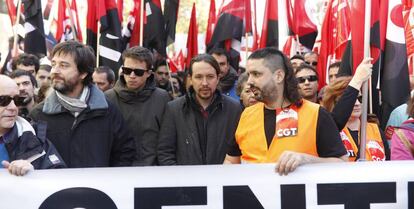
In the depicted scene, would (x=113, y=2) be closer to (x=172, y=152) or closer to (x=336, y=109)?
(x=172, y=152)

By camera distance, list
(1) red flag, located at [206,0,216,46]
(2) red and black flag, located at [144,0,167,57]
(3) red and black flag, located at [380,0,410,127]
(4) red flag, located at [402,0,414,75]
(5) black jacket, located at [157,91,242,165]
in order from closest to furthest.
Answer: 1. (5) black jacket, located at [157,91,242,165]
2. (3) red and black flag, located at [380,0,410,127]
3. (4) red flag, located at [402,0,414,75]
4. (2) red and black flag, located at [144,0,167,57]
5. (1) red flag, located at [206,0,216,46]

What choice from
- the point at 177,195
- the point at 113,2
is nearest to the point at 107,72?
the point at 113,2

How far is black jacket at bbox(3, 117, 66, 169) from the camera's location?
18.2ft

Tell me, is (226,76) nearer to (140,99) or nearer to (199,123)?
(140,99)

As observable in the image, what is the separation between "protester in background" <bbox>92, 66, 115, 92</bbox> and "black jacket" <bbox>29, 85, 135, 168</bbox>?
7.65 ft

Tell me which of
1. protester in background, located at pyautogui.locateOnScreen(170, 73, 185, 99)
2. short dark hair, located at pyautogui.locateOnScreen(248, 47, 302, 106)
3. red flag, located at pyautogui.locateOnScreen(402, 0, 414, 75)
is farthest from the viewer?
protester in background, located at pyautogui.locateOnScreen(170, 73, 185, 99)

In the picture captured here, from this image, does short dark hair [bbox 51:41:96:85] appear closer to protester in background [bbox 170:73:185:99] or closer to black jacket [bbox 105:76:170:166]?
black jacket [bbox 105:76:170:166]

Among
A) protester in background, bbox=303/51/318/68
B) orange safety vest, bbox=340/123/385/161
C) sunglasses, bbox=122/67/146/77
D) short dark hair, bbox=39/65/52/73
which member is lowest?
orange safety vest, bbox=340/123/385/161

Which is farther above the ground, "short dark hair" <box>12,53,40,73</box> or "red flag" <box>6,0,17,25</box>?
"red flag" <box>6,0,17,25</box>

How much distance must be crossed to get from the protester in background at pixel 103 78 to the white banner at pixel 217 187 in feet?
11.1

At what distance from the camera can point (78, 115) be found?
6273 millimetres

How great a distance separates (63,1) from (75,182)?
6618 mm

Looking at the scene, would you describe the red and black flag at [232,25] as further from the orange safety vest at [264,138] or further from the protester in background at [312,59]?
the orange safety vest at [264,138]

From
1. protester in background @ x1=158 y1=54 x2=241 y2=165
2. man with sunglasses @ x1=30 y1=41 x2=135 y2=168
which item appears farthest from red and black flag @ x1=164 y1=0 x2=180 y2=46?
man with sunglasses @ x1=30 y1=41 x2=135 y2=168
